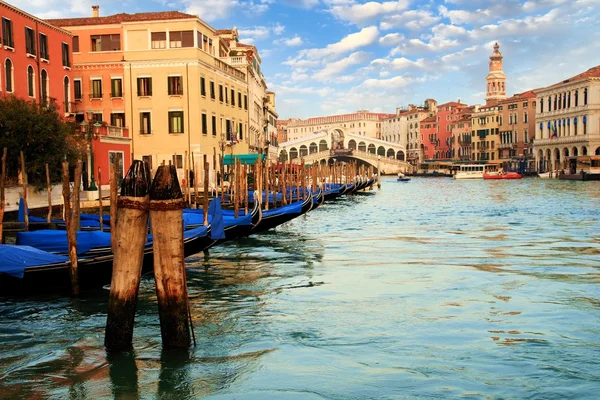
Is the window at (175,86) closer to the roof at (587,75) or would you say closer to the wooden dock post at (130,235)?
the wooden dock post at (130,235)

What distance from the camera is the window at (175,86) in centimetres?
2275

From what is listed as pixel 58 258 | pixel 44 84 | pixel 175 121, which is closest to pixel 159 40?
pixel 175 121

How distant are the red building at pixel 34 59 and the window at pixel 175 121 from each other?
354 cm

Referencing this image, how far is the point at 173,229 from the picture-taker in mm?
4426

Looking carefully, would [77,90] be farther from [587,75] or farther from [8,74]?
[587,75]

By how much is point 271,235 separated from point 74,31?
Result: 13829mm

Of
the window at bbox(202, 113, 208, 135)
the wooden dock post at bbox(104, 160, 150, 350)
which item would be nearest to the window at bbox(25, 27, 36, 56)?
the window at bbox(202, 113, 208, 135)

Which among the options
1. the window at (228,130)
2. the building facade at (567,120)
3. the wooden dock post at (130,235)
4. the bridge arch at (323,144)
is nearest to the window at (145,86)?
the window at (228,130)

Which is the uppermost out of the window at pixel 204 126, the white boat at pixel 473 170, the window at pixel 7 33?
the window at pixel 7 33

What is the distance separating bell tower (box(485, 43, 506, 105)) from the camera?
234 feet

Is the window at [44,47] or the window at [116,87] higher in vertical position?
the window at [44,47]

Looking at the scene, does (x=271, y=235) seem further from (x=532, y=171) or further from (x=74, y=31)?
(x=532, y=171)

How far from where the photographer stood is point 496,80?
234 feet

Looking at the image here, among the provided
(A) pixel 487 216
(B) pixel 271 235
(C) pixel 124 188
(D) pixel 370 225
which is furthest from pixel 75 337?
(A) pixel 487 216
